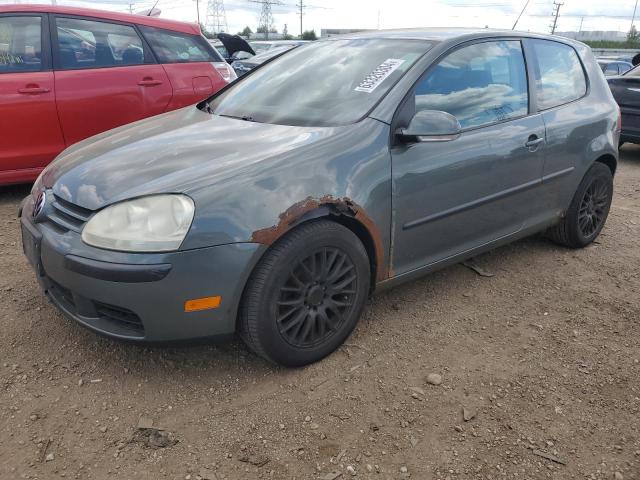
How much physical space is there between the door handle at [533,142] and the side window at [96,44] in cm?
338

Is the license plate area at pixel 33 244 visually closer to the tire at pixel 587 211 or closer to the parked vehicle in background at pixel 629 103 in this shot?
the tire at pixel 587 211

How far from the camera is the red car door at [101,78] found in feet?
14.8

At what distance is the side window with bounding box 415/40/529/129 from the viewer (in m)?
2.86

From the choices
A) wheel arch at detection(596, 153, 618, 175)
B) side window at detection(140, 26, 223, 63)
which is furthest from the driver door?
side window at detection(140, 26, 223, 63)

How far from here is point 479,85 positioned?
3086 mm

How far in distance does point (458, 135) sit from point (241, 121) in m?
1.11

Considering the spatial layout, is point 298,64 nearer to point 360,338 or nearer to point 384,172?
point 384,172

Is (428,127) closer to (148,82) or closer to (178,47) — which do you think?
(148,82)

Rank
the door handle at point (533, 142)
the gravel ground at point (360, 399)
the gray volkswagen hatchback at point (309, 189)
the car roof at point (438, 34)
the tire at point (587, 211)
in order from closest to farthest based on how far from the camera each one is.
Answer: the gravel ground at point (360, 399)
the gray volkswagen hatchback at point (309, 189)
the car roof at point (438, 34)
the door handle at point (533, 142)
the tire at point (587, 211)

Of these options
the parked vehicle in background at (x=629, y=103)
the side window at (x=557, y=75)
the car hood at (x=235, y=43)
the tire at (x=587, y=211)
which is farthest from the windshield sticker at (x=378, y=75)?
the car hood at (x=235, y=43)

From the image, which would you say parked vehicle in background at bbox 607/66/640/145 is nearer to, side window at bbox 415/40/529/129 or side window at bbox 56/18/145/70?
side window at bbox 415/40/529/129

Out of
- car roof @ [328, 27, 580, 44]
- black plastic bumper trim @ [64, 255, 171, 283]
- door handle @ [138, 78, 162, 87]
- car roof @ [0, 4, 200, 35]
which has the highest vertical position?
car roof @ [0, 4, 200, 35]

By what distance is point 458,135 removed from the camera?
9.12ft

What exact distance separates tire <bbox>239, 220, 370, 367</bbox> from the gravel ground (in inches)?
5.8
